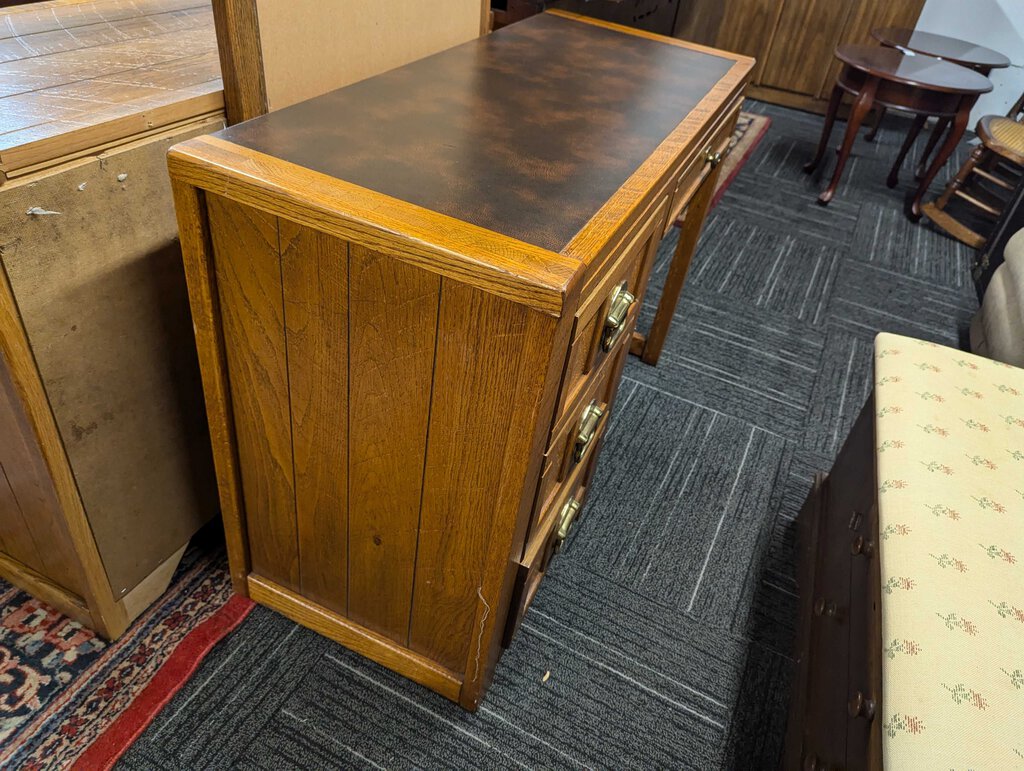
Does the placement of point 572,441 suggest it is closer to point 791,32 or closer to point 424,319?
point 424,319

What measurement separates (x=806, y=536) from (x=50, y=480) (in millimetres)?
1304

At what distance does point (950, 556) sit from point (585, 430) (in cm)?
49

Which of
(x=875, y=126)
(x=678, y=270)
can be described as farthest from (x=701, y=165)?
(x=875, y=126)

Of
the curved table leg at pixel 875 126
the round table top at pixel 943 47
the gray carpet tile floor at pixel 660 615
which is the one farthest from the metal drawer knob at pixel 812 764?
the curved table leg at pixel 875 126

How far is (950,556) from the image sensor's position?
0.88m

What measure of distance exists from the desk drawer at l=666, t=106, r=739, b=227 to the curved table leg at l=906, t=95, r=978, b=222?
171 centimetres

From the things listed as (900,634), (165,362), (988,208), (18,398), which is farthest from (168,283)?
(988,208)

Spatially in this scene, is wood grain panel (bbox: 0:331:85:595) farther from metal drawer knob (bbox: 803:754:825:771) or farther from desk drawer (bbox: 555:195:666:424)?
metal drawer knob (bbox: 803:754:825:771)

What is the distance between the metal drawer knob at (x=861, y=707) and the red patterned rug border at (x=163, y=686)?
93 cm

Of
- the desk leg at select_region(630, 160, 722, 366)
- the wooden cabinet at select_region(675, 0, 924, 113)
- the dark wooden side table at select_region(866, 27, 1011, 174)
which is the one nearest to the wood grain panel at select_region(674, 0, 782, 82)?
the wooden cabinet at select_region(675, 0, 924, 113)

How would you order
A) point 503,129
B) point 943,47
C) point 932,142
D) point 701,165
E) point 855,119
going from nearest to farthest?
point 503,129
point 701,165
point 855,119
point 932,142
point 943,47

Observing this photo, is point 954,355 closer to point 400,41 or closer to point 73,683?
point 400,41

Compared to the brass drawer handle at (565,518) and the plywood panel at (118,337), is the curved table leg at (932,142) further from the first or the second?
the plywood panel at (118,337)

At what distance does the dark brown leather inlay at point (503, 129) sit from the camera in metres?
0.76
